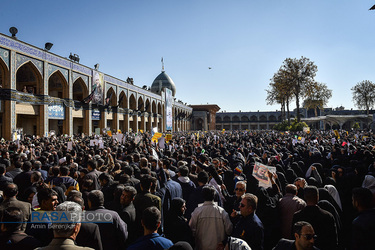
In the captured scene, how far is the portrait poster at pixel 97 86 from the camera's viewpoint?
27456 mm

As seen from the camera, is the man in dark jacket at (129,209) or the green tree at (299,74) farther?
the green tree at (299,74)

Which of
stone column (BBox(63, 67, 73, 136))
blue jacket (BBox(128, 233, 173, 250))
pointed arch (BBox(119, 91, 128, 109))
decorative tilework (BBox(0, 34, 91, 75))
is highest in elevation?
decorative tilework (BBox(0, 34, 91, 75))

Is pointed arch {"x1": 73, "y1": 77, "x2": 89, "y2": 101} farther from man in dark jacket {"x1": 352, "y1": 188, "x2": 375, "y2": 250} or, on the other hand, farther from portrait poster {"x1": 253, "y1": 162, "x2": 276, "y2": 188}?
man in dark jacket {"x1": 352, "y1": 188, "x2": 375, "y2": 250}

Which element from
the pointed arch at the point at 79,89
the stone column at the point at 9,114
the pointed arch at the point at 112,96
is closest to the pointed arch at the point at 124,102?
the pointed arch at the point at 112,96

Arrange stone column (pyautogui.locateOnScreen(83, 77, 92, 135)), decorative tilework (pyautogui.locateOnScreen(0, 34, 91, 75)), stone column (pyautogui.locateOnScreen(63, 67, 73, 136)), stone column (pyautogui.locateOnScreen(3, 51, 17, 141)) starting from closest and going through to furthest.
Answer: stone column (pyautogui.locateOnScreen(3, 51, 17, 141)) < decorative tilework (pyautogui.locateOnScreen(0, 34, 91, 75)) < stone column (pyautogui.locateOnScreen(63, 67, 73, 136)) < stone column (pyautogui.locateOnScreen(83, 77, 92, 135))

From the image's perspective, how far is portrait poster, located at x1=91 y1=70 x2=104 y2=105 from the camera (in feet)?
90.1

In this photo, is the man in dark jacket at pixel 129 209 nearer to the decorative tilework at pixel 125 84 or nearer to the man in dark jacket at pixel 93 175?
the man in dark jacket at pixel 93 175

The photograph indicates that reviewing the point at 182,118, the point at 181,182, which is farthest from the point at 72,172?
the point at 182,118

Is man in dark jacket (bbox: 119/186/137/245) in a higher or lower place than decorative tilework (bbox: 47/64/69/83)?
lower

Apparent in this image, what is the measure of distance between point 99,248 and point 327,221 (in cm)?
268

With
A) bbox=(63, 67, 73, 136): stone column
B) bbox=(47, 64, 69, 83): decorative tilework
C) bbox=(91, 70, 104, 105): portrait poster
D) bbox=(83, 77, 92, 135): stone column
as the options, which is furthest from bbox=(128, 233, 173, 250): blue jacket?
bbox=(91, 70, 104, 105): portrait poster

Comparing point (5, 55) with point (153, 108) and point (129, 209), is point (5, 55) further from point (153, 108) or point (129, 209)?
point (153, 108)

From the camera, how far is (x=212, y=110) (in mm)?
72688

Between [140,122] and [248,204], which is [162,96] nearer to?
[140,122]
